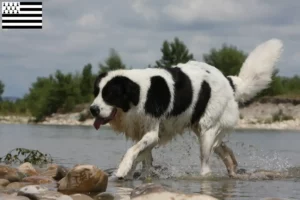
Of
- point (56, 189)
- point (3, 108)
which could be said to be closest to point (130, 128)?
point (56, 189)

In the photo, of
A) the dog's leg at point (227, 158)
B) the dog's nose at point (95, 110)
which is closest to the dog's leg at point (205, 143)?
the dog's leg at point (227, 158)

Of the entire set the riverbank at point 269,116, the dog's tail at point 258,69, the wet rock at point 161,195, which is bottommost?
the riverbank at point 269,116

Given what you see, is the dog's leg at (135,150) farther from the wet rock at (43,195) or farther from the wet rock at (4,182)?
the wet rock at (43,195)

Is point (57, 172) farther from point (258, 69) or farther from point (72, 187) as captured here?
point (258, 69)

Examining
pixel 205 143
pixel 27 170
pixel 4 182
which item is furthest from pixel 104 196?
pixel 205 143

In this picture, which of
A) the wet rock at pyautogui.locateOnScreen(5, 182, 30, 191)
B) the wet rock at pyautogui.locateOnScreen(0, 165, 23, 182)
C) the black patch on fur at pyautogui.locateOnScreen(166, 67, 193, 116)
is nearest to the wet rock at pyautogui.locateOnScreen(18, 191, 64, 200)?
the wet rock at pyautogui.locateOnScreen(5, 182, 30, 191)

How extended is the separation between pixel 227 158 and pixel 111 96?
2.63 metres

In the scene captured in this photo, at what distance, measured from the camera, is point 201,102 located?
1060cm

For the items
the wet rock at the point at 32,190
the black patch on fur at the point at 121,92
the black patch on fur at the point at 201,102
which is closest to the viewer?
the wet rock at the point at 32,190

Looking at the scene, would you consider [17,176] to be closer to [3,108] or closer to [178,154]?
[178,154]

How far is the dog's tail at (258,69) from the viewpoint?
38.2 ft

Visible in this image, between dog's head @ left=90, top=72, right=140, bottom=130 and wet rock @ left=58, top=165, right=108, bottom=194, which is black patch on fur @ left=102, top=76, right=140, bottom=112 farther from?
wet rock @ left=58, top=165, right=108, bottom=194

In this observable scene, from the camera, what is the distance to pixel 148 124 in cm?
989

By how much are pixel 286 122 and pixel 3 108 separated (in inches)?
1533
